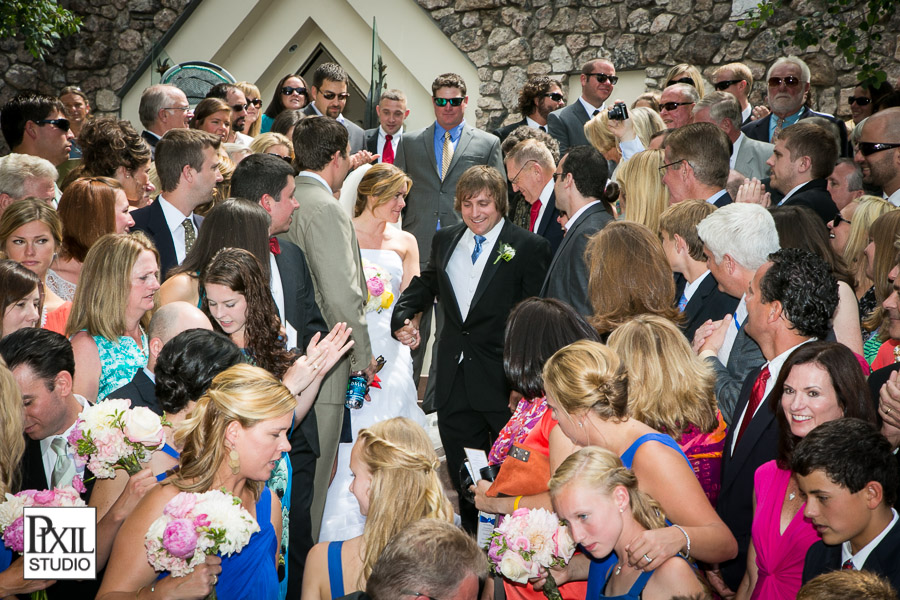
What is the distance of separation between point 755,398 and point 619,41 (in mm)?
7469

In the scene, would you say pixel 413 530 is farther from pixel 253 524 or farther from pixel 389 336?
pixel 389 336

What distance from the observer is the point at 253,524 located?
240 centimetres

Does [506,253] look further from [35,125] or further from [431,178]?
[35,125]

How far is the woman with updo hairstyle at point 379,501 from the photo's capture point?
2.70 m

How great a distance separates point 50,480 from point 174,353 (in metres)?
0.67

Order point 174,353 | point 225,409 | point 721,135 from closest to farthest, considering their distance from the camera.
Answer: point 225,409 → point 174,353 → point 721,135

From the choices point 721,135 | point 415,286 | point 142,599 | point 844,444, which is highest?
point 721,135

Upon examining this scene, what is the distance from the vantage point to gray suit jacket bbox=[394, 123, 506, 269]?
7457 mm

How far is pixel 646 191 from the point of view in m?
5.08

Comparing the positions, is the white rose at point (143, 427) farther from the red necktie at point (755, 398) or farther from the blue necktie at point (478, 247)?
the blue necktie at point (478, 247)

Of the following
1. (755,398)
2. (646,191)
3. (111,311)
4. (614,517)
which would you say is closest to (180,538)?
(614,517)

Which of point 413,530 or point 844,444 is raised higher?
point 844,444

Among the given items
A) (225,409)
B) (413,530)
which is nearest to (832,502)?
(413,530)

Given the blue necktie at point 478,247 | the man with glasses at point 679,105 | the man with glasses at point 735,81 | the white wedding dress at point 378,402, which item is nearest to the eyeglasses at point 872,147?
the man with glasses at point 679,105
